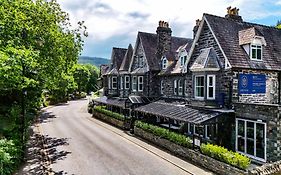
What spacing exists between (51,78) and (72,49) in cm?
400

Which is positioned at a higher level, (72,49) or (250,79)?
(72,49)

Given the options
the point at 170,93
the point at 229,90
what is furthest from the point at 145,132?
the point at 229,90

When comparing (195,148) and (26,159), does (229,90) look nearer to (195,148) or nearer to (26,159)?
(195,148)

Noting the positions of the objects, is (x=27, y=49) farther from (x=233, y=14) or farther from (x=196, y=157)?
(x=233, y=14)

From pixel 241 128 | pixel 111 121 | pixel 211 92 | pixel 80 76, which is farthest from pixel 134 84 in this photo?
pixel 80 76

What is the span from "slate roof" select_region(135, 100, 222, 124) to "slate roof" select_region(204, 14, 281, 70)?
4.59 m

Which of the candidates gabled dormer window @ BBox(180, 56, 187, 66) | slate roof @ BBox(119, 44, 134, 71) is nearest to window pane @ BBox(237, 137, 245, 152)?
gabled dormer window @ BBox(180, 56, 187, 66)

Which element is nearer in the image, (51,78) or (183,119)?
(183,119)

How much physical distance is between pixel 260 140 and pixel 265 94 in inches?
243

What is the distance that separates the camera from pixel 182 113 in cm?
2209

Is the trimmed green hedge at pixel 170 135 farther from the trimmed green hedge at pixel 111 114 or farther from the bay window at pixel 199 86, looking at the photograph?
the trimmed green hedge at pixel 111 114

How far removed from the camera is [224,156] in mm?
15977

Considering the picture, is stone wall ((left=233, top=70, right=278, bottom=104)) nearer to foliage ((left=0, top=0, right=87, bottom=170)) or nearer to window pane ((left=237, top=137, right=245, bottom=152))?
window pane ((left=237, top=137, right=245, bottom=152))

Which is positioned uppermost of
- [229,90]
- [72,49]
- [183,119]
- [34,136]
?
[72,49]
